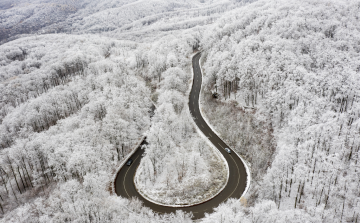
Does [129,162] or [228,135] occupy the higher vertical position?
[228,135]

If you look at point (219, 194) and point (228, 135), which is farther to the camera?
point (228, 135)

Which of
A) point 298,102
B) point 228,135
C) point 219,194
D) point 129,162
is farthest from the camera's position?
point 228,135

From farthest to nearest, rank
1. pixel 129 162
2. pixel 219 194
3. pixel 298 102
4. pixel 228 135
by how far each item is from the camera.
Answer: pixel 228 135
pixel 129 162
pixel 298 102
pixel 219 194

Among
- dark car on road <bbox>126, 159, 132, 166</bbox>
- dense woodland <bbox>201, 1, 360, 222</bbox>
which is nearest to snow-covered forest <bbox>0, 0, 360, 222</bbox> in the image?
dense woodland <bbox>201, 1, 360, 222</bbox>

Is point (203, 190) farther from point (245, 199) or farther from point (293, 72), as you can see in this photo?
point (293, 72)

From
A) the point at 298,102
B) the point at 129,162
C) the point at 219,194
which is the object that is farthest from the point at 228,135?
the point at 129,162

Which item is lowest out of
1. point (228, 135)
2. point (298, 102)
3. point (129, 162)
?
point (129, 162)

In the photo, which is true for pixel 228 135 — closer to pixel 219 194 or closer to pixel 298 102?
pixel 298 102

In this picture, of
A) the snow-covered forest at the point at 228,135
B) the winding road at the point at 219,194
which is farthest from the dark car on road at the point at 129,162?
the snow-covered forest at the point at 228,135

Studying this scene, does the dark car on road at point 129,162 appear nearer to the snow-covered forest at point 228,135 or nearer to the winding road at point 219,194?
the winding road at point 219,194

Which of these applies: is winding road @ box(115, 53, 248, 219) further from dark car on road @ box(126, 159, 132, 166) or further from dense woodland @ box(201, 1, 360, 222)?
dense woodland @ box(201, 1, 360, 222)
